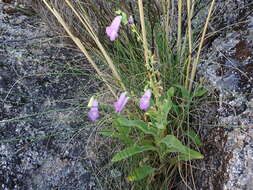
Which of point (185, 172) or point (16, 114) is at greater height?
point (16, 114)

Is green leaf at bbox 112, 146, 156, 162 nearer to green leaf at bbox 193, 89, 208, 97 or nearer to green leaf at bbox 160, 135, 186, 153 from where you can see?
green leaf at bbox 160, 135, 186, 153

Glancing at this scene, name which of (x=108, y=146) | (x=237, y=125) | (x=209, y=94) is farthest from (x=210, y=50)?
(x=108, y=146)

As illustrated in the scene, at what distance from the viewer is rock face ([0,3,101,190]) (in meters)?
1.39

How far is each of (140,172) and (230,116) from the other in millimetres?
335

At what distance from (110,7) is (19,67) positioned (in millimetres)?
482

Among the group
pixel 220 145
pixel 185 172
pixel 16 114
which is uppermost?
pixel 16 114

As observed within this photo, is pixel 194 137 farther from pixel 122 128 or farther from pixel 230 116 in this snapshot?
pixel 122 128

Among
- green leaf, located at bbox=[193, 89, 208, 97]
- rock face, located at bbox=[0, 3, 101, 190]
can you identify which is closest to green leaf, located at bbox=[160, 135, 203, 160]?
green leaf, located at bbox=[193, 89, 208, 97]

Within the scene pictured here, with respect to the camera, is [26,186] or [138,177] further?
[26,186]

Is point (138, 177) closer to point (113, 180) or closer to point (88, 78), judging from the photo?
point (113, 180)

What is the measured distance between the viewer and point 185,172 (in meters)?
1.34

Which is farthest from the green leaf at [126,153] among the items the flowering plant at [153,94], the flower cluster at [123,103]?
the flower cluster at [123,103]

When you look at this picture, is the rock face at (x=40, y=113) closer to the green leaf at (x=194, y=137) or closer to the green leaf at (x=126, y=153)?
the green leaf at (x=126, y=153)

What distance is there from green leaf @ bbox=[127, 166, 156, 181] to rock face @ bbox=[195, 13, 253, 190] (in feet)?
0.54
